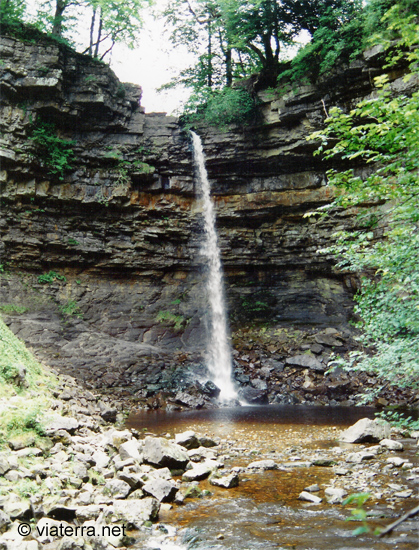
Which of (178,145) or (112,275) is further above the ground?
(178,145)

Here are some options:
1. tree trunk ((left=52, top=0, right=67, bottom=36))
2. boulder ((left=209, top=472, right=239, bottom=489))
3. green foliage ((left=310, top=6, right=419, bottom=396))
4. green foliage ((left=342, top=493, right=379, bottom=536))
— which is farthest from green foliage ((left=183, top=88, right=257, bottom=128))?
green foliage ((left=342, top=493, right=379, bottom=536))

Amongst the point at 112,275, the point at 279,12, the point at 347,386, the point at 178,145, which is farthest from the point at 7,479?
the point at 279,12

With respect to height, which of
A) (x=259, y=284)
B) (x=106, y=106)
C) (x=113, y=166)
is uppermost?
(x=106, y=106)

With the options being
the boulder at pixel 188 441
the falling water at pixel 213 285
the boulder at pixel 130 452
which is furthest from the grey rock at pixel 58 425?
the falling water at pixel 213 285

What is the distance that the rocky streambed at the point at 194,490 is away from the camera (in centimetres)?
379

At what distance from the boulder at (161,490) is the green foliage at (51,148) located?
1615cm

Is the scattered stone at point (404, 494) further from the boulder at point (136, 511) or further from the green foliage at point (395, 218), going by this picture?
the boulder at point (136, 511)

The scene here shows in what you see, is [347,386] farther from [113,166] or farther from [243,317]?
[113,166]

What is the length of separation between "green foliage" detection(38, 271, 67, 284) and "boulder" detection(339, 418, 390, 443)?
15.1 m

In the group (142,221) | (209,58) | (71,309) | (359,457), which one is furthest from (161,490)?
(209,58)

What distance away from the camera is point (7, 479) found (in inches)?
164

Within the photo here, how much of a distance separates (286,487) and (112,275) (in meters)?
16.0

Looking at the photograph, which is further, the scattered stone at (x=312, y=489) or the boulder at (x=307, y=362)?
the boulder at (x=307, y=362)

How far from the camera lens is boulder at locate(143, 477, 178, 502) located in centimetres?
484
